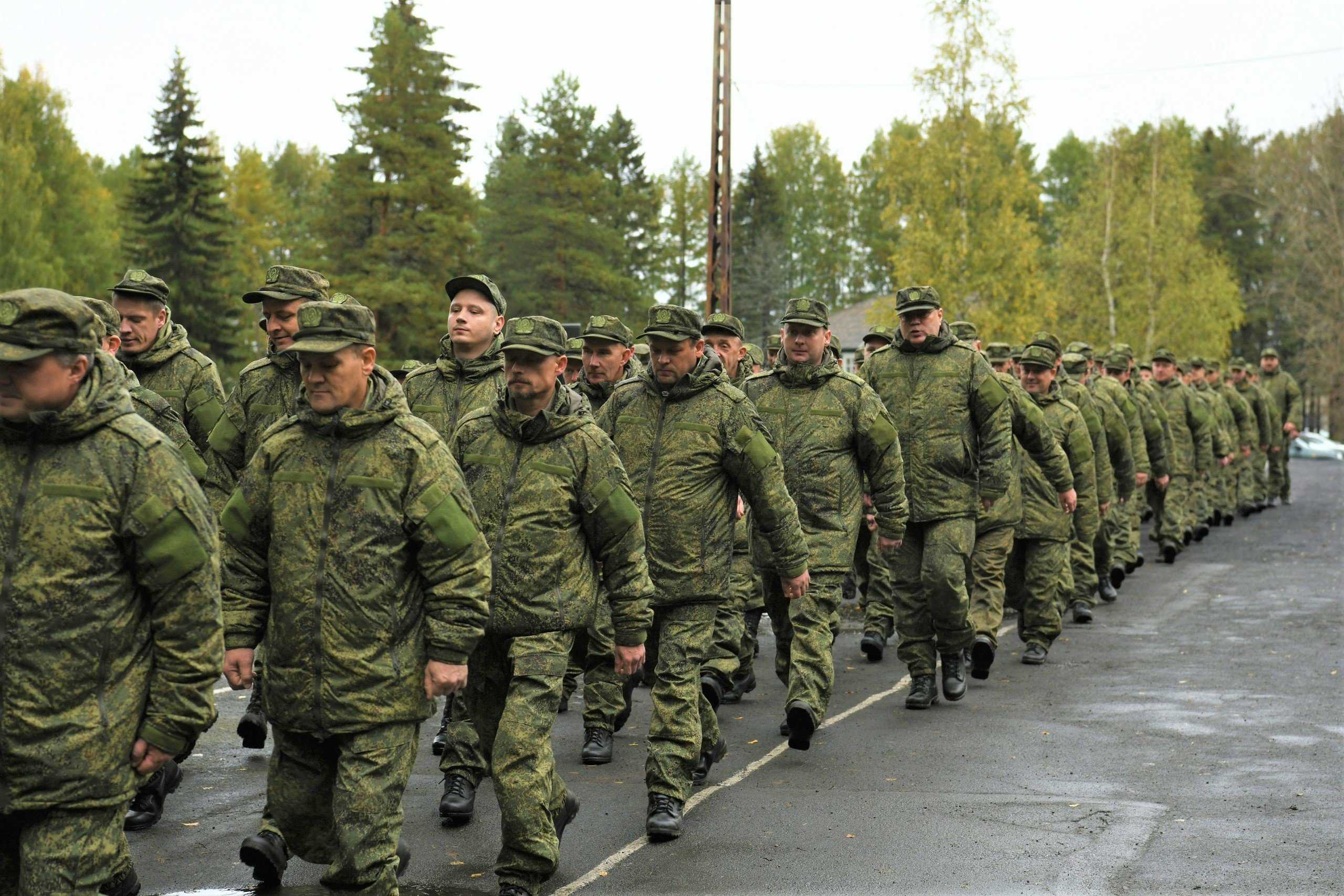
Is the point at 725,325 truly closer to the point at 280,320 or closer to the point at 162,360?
the point at 280,320

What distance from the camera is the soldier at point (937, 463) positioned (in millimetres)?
10398

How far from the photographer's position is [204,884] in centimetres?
634

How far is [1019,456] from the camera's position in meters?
12.5

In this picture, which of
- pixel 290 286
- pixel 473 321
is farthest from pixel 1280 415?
pixel 290 286

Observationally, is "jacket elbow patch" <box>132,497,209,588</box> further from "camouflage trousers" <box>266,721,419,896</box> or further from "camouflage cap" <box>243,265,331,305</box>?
"camouflage cap" <box>243,265,331,305</box>

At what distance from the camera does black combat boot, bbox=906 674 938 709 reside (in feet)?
34.1

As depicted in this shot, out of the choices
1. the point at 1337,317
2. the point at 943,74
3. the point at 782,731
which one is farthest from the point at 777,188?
the point at 782,731

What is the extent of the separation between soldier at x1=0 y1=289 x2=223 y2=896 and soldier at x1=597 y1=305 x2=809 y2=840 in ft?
11.0

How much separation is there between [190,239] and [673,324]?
170ft

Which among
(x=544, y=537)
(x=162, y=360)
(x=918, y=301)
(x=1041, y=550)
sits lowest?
(x=1041, y=550)

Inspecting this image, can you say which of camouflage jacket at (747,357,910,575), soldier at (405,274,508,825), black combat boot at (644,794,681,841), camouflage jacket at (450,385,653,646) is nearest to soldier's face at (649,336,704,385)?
soldier at (405,274,508,825)

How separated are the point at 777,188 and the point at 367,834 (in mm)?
79992

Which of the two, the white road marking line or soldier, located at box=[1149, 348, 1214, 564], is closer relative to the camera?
the white road marking line

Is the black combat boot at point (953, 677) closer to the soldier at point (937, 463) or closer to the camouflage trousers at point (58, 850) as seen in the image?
the soldier at point (937, 463)
